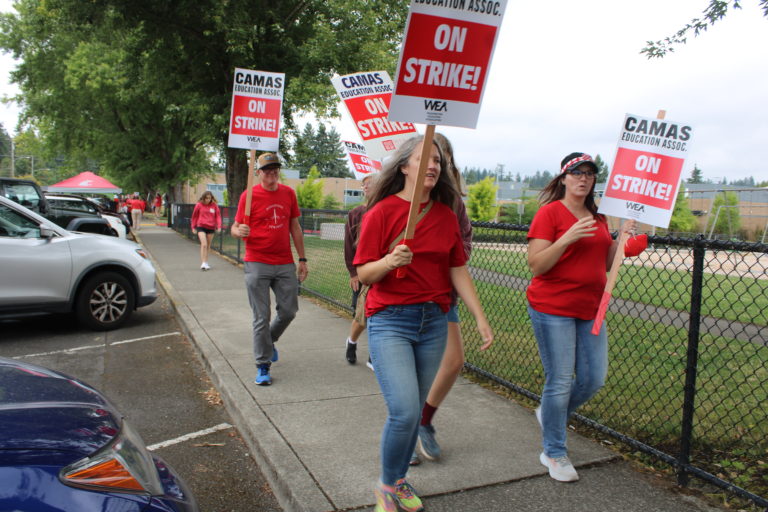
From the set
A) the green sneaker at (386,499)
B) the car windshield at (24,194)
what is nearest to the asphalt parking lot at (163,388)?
the green sneaker at (386,499)

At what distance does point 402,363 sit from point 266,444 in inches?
60.3


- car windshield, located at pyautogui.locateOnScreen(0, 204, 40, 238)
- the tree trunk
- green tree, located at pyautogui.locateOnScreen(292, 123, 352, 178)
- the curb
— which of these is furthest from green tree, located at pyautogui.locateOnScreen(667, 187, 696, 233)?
green tree, located at pyautogui.locateOnScreen(292, 123, 352, 178)

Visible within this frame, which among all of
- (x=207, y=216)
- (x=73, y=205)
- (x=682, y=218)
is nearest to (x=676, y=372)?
(x=207, y=216)

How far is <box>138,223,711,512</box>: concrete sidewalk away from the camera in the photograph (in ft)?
10.6

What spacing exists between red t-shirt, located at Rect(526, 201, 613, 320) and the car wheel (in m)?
6.10

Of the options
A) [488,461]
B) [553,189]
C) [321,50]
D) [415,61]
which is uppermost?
[321,50]

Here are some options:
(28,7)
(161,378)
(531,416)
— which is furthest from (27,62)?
(531,416)

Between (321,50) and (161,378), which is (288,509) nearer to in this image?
(161,378)

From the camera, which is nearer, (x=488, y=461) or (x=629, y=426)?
(x=488, y=461)

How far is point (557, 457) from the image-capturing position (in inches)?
136

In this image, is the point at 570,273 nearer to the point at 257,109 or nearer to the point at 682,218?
the point at 257,109

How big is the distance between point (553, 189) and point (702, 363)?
11.8 feet

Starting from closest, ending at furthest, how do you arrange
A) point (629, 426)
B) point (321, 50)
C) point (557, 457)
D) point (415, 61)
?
point (415, 61) < point (557, 457) < point (629, 426) < point (321, 50)

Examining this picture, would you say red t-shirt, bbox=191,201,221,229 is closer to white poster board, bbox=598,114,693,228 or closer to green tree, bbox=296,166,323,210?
white poster board, bbox=598,114,693,228
